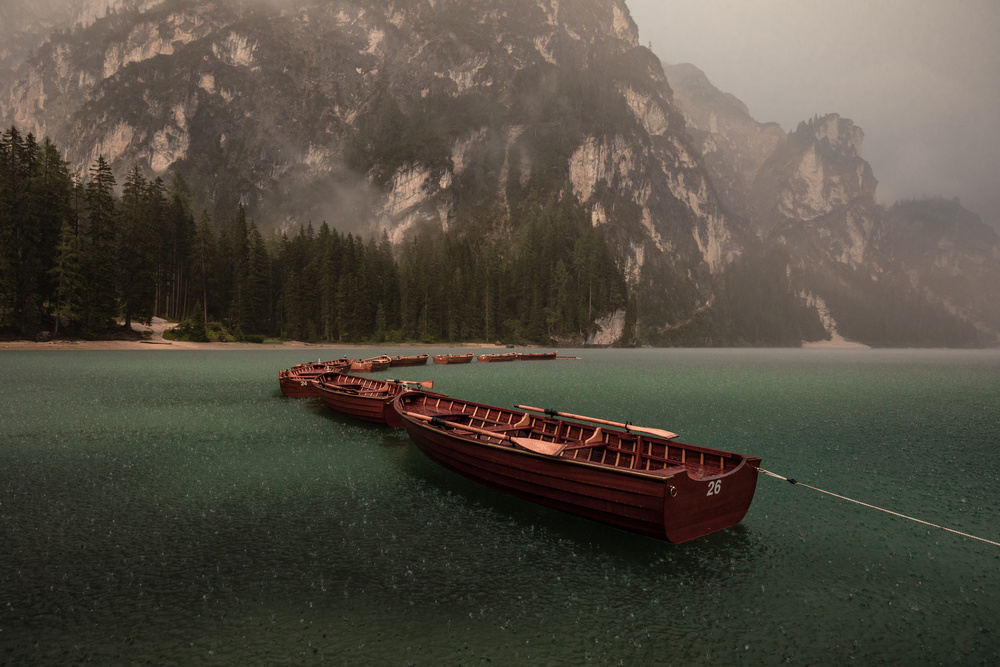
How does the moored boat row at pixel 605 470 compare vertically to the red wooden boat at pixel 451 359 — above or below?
below

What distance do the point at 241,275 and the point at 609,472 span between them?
395 feet

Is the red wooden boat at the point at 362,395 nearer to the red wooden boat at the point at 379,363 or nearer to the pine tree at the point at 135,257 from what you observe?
the red wooden boat at the point at 379,363

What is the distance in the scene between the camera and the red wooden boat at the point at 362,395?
28.5m

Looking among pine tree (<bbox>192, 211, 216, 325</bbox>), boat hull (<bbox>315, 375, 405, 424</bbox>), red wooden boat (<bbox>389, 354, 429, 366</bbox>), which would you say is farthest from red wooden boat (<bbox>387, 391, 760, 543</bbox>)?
pine tree (<bbox>192, 211, 216, 325</bbox>)

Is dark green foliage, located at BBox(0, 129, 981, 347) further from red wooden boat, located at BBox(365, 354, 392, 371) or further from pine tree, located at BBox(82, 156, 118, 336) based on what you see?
red wooden boat, located at BBox(365, 354, 392, 371)

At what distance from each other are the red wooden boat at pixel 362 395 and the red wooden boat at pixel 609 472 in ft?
26.6

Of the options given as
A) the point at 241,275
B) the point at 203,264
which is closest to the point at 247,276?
the point at 241,275

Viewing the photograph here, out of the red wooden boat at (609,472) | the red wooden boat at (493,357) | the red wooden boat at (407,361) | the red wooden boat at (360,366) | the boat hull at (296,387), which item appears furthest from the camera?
the red wooden boat at (493,357)

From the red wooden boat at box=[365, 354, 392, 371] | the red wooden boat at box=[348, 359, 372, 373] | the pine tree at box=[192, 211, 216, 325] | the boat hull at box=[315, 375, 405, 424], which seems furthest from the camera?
the pine tree at box=[192, 211, 216, 325]

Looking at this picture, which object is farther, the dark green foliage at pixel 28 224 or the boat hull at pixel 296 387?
the dark green foliage at pixel 28 224

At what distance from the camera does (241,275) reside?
4466 inches

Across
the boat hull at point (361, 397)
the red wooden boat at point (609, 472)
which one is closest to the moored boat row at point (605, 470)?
the red wooden boat at point (609, 472)

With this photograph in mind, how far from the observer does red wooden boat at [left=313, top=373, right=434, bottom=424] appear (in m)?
28.5

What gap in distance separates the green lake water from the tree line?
243ft
